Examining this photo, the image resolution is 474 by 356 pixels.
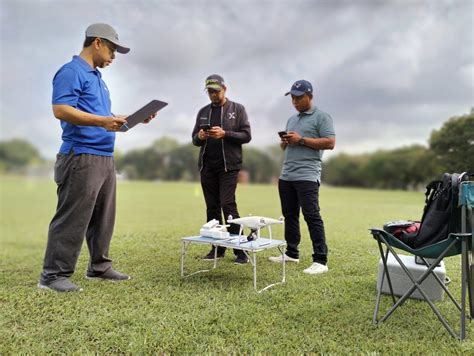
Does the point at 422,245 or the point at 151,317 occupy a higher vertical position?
the point at 422,245

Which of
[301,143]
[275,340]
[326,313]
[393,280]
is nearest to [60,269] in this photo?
[275,340]

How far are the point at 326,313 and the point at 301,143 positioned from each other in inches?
65.2

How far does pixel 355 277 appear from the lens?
351 cm

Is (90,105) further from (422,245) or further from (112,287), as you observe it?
(422,245)

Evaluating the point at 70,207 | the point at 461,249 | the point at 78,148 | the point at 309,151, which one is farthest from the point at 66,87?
the point at 461,249

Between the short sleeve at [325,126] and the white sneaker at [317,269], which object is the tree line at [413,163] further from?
the white sneaker at [317,269]

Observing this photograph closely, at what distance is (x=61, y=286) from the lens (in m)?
3.08

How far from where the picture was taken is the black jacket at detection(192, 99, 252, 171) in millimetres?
4086

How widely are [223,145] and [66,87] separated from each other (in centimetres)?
161

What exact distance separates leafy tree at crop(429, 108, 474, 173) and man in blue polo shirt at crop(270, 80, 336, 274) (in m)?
1.58

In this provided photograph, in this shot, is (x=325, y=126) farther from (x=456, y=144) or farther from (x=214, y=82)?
(x=456, y=144)

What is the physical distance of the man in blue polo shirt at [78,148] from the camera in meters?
3.00

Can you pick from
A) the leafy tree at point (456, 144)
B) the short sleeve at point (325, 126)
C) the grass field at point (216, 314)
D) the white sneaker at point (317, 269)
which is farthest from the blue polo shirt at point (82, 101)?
the leafy tree at point (456, 144)

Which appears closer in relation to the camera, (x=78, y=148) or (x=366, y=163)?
(x=78, y=148)
